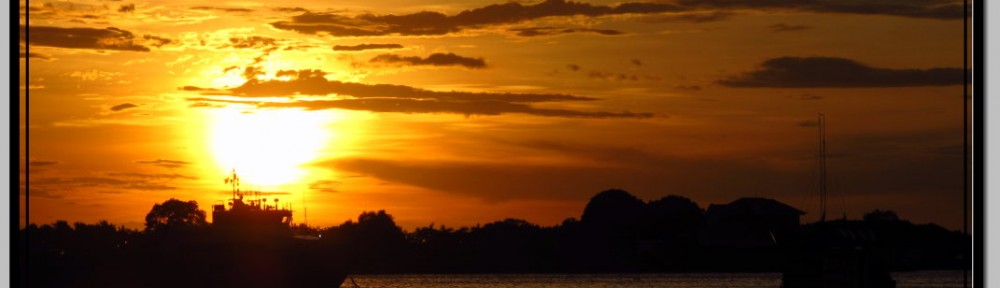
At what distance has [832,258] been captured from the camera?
48281mm

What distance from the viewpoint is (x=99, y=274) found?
4862 inches

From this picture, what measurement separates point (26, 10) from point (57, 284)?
359 ft

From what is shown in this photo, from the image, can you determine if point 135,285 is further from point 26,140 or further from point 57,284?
point 26,140

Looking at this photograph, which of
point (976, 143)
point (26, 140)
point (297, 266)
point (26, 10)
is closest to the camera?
point (976, 143)

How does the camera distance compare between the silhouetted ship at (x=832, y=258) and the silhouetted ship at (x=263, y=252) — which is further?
the silhouetted ship at (x=263, y=252)

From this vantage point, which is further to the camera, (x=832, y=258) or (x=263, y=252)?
(x=263, y=252)

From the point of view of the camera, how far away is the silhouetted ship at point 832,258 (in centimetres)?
4809

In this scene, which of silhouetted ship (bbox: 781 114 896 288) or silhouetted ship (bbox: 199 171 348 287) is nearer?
silhouetted ship (bbox: 781 114 896 288)

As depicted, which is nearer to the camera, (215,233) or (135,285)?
(215,233)

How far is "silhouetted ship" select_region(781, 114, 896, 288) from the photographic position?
4809cm

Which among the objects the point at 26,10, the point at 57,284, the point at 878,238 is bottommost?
the point at 57,284

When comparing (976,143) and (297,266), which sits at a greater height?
(976,143)

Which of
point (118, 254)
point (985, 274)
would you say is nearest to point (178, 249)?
point (118, 254)

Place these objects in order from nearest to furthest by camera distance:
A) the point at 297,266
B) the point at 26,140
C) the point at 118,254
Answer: the point at 26,140
the point at 297,266
the point at 118,254
